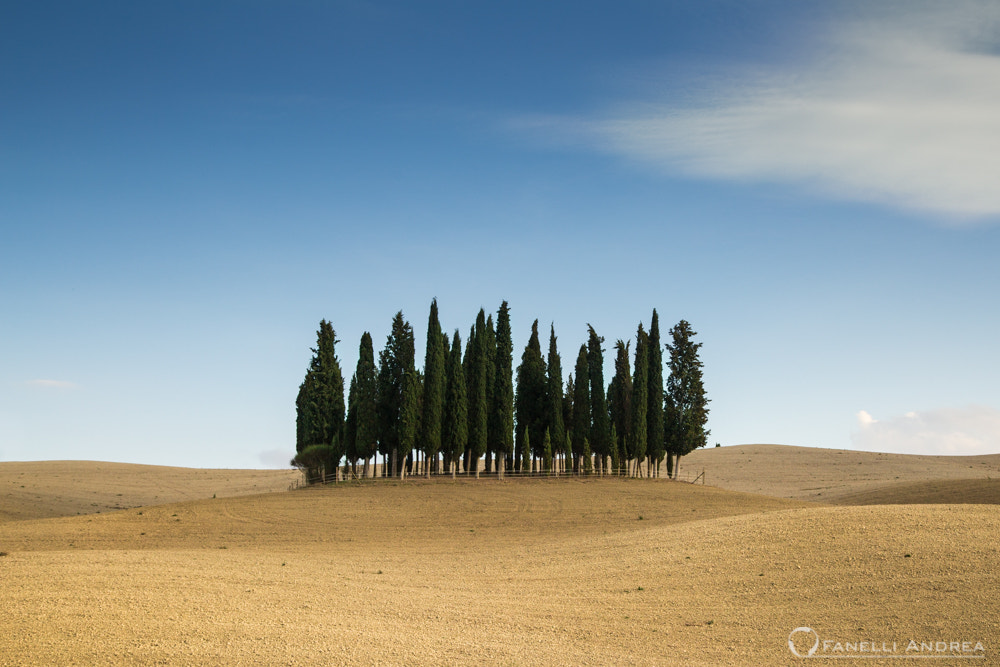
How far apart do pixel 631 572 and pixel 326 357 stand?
35.6 m

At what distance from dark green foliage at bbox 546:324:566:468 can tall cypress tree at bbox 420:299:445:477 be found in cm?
877

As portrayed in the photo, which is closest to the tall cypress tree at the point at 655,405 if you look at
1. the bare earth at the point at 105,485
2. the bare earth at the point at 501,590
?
the bare earth at the point at 501,590

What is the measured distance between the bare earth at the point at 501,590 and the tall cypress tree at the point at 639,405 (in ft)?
67.9

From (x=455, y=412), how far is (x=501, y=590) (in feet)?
103

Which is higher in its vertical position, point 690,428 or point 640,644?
point 690,428

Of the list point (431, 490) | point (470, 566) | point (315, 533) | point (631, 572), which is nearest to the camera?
point (631, 572)

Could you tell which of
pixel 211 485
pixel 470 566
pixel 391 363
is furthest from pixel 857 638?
pixel 211 485

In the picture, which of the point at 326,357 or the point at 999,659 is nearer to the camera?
the point at 999,659

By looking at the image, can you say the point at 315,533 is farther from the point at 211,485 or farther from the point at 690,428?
the point at 211,485

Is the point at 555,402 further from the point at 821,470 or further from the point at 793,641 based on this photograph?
the point at 793,641

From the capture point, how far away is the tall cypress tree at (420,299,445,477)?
4984 centimetres

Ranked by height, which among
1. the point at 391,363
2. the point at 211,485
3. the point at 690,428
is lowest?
the point at 211,485

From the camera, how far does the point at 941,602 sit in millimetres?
15891

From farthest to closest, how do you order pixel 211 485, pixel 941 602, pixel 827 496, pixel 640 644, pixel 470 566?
1. pixel 211 485
2. pixel 827 496
3. pixel 470 566
4. pixel 941 602
5. pixel 640 644
